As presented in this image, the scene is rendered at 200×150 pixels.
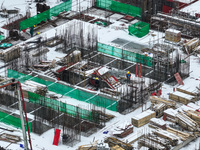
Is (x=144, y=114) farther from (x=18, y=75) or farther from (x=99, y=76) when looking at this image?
(x=18, y=75)

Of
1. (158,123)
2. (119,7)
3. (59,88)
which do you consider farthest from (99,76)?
(119,7)

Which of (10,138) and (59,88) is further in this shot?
(59,88)

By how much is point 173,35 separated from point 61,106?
15.6 meters

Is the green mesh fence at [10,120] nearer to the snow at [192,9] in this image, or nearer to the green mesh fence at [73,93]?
the green mesh fence at [73,93]

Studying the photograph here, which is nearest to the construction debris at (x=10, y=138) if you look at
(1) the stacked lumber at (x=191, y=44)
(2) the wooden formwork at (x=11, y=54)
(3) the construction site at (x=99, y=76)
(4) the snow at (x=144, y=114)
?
(3) the construction site at (x=99, y=76)

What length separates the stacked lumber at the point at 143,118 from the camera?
47094mm

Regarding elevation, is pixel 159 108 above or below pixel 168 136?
above

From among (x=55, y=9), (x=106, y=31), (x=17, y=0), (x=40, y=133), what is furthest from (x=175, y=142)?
(x=17, y=0)

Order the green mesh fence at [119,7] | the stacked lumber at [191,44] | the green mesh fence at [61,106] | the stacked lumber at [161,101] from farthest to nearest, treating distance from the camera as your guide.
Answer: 1. the green mesh fence at [119,7]
2. the stacked lumber at [191,44]
3. the stacked lumber at [161,101]
4. the green mesh fence at [61,106]

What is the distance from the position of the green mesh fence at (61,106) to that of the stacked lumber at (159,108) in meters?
4.73

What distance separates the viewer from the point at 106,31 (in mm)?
62125

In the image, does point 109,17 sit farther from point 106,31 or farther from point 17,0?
point 17,0

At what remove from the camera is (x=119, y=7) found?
65500 mm

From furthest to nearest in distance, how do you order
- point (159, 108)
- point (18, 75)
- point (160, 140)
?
point (18, 75)
point (159, 108)
point (160, 140)
